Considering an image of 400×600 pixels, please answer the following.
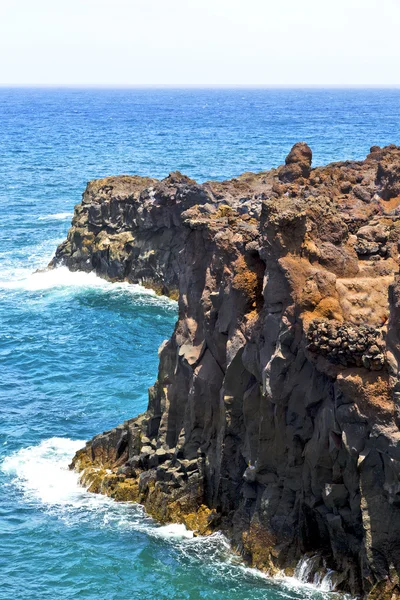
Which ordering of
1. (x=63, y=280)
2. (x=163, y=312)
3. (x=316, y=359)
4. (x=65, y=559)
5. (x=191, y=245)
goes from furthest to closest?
1. (x=63, y=280)
2. (x=163, y=312)
3. (x=191, y=245)
4. (x=65, y=559)
5. (x=316, y=359)

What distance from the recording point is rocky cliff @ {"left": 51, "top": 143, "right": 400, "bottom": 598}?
24125 mm

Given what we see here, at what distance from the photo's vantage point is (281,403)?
27297 mm

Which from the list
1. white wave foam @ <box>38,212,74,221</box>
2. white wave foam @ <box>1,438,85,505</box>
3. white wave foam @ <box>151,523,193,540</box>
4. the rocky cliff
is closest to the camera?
the rocky cliff

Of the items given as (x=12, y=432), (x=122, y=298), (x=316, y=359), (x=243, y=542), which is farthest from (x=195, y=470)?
(x=122, y=298)

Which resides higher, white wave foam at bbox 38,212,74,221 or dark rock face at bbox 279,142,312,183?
dark rock face at bbox 279,142,312,183

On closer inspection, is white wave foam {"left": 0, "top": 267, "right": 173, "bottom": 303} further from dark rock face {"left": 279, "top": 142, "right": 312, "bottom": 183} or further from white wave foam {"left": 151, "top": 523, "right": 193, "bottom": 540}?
white wave foam {"left": 151, "top": 523, "right": 193, "bottom": 540}

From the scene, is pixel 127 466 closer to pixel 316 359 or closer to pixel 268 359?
pixel 268 359

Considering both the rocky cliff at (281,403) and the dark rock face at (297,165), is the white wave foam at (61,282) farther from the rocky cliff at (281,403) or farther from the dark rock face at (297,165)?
the rocky cliff at (281,403)

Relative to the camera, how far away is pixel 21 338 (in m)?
54.8

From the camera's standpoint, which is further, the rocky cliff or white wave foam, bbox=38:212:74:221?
white wave foam, bbox=38:212:74:221

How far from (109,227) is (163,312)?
509 inches

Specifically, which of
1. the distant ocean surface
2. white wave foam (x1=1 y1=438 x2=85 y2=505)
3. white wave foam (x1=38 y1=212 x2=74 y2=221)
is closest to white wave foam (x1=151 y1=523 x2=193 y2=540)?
the distant ocean surface

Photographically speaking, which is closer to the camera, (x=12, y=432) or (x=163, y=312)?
(x=12, y=432)


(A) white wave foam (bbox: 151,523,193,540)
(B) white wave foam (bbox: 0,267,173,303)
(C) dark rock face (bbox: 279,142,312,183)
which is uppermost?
(C) dark rock face (bbox: 279,142,312,183)
